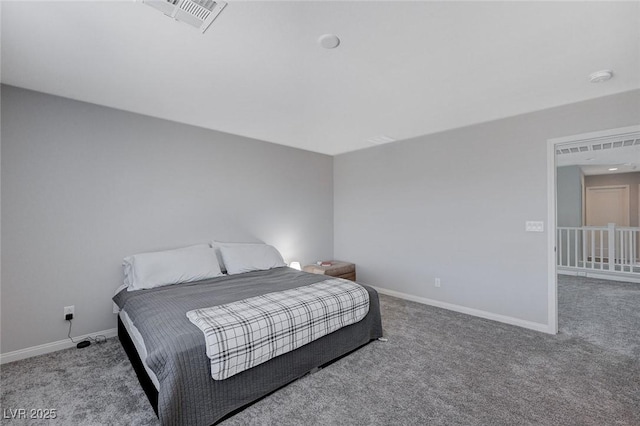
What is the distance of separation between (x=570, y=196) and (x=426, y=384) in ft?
22.5

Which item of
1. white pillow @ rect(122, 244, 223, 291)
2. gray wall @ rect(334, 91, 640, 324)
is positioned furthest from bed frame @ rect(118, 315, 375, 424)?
gray wall @ rect(334, 91, 640, 324)

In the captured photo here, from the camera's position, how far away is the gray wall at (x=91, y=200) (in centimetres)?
245

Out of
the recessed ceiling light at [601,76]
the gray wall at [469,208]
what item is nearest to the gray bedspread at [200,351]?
the gray wall at [469,208]

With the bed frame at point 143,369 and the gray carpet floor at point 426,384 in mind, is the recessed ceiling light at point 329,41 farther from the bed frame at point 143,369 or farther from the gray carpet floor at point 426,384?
the gray carpet floor at point 426,384

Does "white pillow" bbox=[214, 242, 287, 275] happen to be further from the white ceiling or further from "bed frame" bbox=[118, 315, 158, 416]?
the white ceiling

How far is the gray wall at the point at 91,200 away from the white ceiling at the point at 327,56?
1.08ft

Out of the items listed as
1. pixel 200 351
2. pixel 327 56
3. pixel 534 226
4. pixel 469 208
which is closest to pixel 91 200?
pixel 200 351

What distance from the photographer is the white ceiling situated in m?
1.59

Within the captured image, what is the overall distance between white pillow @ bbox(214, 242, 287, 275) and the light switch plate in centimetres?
296

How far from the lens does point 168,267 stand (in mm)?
2820

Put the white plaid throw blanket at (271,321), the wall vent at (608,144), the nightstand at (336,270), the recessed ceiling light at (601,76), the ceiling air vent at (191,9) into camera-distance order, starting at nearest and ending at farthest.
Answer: the ceiling air vent at (191,9)
the white plaid throw blanket at (271,321)
the recessed ceiling light at (601,76)
the wall vent at (608,144)
the nightstand at (336,270)

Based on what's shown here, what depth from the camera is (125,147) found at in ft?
9.80

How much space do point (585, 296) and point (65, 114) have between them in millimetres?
7038

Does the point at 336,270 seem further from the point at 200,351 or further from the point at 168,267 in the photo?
the point at 200,351
